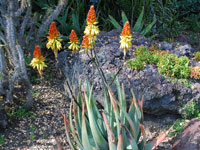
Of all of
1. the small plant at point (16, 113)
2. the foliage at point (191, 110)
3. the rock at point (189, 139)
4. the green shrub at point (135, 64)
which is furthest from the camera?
the green shrub at point (135, 64)

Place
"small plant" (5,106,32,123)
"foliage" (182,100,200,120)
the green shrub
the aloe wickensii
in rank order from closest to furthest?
the aloe wickensii → "small plant" (5,106,32,123) → "foliage" (182,100,200,120) → the green shrub

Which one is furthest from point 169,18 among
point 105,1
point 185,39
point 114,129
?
point 114,129

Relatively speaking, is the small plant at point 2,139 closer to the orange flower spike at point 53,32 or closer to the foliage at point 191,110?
the orange flower spike at point 53,32

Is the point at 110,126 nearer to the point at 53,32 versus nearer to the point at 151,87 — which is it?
the point at 53,32

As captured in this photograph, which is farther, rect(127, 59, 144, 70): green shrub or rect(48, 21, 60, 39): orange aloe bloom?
rect(127, 59, 144, 70): green shrub

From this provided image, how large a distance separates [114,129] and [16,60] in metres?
1.55

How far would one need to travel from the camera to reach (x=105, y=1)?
5.57 meters

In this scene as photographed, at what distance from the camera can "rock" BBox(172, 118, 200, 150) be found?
245 cm

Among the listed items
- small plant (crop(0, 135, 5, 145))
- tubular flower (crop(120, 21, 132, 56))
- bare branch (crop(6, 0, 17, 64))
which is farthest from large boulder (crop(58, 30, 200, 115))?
small plant (crop(0, 135, 5, 145))

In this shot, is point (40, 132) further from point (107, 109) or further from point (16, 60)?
point (107, 109)

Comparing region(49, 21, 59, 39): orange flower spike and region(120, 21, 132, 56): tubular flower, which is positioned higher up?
region(49, 21, 59, 39): orange flower spike

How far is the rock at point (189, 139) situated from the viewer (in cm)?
245

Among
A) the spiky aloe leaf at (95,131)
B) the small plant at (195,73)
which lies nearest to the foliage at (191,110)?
the small plant at (195,73)

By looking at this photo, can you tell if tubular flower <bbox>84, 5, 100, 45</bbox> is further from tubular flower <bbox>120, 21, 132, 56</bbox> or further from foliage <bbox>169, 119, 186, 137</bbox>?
foliage <bbox>169, 119, 186, 137</bbox>
